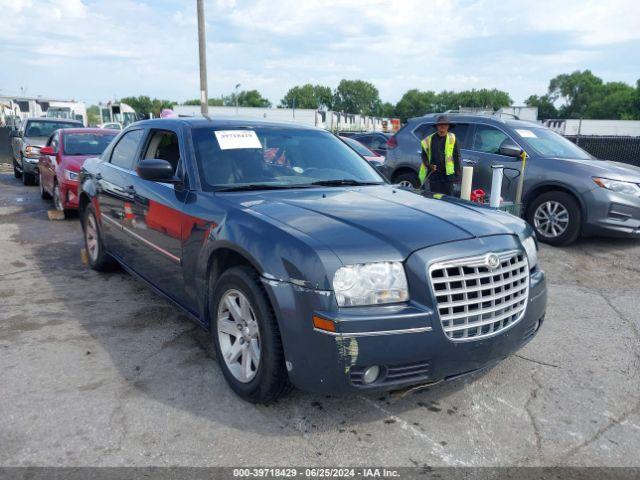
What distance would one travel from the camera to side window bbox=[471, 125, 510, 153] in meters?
7.81

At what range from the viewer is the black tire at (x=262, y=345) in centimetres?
265

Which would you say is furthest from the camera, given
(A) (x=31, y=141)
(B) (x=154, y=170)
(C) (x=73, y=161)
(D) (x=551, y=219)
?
(A) (x=31, y=141)

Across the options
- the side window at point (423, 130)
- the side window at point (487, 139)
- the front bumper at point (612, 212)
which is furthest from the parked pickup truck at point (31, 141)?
the front bumper at point (612, 212)

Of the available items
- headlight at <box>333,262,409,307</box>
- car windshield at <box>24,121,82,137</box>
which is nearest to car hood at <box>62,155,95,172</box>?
car windshield at <box>24,121,82,137</box>

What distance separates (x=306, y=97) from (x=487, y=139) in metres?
142

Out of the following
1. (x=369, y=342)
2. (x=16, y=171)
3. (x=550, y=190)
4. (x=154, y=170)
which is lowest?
(x=16, y=171)

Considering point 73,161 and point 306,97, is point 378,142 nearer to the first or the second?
point 73,161

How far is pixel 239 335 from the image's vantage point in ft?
9.80

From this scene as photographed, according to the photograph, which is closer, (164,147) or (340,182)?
(340,182)

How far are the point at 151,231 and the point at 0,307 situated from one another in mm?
1742

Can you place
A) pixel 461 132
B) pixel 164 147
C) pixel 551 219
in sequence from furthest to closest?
pixel 461 132 < pixel 551 219 < pixel 164 147

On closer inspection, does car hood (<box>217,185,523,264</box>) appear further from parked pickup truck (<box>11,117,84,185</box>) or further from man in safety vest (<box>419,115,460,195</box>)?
parked pickup truck (<box>11,117,84,185</box>)

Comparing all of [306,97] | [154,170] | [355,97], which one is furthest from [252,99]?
[154,170]

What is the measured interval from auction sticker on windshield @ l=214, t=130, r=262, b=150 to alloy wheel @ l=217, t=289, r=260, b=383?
1.25 m
